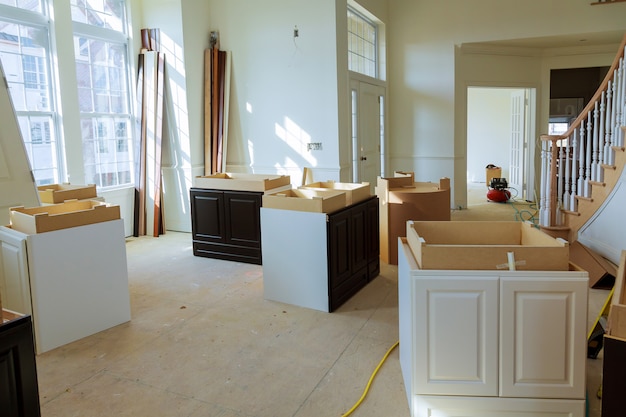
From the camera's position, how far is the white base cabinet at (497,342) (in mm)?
2326

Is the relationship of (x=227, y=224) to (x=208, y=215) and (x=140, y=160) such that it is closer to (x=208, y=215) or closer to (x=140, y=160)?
(x=208, y=215)

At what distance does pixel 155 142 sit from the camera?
725 cm

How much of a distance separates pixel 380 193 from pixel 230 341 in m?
2.71

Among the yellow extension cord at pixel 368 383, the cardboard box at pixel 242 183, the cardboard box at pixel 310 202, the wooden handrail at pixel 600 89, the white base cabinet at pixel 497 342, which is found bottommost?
the yellow extension cord at pixel 368 383

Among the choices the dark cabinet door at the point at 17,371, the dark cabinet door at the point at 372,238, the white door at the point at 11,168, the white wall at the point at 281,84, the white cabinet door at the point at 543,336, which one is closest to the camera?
the dark cabinet door at the point at 17,371

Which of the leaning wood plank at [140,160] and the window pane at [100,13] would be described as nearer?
the window pane at [100,13]

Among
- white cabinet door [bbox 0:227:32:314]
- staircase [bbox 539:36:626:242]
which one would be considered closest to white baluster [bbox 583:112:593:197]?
staircase [bbox 539:36:626:242]

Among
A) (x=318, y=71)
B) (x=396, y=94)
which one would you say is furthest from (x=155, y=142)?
(x=396, y=94)

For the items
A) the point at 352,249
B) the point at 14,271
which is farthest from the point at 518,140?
the point at 14,271

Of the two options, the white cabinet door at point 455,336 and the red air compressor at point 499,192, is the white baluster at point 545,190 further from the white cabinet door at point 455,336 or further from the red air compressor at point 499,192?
the white cabinet door at point 455,336

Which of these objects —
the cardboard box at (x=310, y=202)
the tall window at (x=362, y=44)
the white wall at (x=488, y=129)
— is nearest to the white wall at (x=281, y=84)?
the tall window at (x=362, y=44)

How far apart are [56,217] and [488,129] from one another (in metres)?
11.9

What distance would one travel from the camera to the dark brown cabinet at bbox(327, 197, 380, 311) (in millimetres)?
4188

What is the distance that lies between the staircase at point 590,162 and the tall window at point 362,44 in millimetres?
3296
